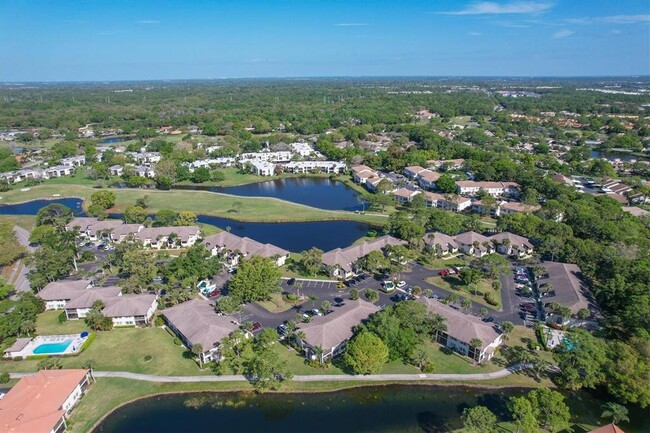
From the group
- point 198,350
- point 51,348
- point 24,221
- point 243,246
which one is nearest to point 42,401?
point 51,348

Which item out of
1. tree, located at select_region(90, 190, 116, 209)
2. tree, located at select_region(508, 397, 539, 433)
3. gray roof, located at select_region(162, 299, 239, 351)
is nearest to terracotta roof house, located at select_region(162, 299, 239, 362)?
gray roof, located at select_region(162, 299, 239, 351)

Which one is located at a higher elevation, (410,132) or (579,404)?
(410,132)

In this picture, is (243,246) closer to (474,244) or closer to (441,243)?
(441,243)

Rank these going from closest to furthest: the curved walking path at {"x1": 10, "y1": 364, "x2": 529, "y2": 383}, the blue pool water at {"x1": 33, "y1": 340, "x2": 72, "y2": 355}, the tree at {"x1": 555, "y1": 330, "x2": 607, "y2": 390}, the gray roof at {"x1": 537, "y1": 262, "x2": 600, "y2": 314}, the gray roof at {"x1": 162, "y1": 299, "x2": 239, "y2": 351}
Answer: the tree at {"x1": 555, "y1": 330, "x2": 607, "y2": 390}
the curved walking path at {"x1": 10, "y1": 364, "x2": 529, "y2": 383}
the gray roof at {"x1": 162, "y1": 299, "x2": 239, "y2": 351}
the blue pool water at {"x1": 33, "y1": 340, "x2": 72, "y2": 355}
the gray roof at {"x1": 537, "y1": 262, "x2": 600, "y2": 314}

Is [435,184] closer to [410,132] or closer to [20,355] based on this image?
[410,132]

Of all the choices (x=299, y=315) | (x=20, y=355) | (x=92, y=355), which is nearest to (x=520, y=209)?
(x=299, y=315)

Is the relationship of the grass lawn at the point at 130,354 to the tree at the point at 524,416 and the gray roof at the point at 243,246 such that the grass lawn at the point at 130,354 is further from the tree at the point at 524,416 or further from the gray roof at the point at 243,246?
the tree at the point at 524,416

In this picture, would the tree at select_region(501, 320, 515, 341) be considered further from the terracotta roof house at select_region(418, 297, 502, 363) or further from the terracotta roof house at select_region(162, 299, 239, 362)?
the terracotta roof house at select_region(162, 299, 239, 362)
